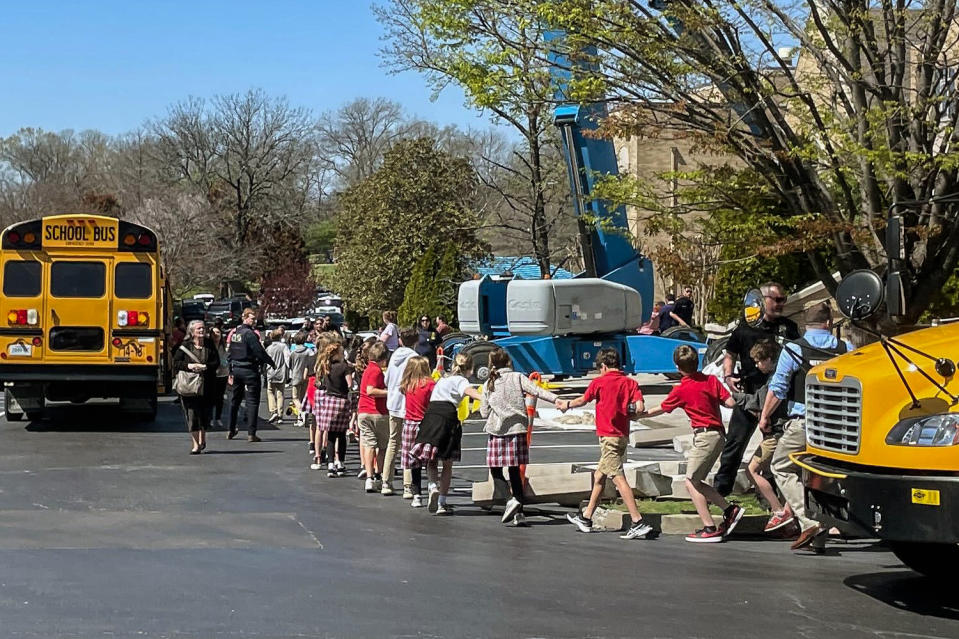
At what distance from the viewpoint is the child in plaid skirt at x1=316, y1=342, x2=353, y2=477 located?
1470 cm

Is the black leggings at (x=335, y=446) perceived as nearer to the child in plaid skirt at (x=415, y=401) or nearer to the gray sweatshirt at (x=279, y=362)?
the child in plaid skirt at (x=415, y=401)

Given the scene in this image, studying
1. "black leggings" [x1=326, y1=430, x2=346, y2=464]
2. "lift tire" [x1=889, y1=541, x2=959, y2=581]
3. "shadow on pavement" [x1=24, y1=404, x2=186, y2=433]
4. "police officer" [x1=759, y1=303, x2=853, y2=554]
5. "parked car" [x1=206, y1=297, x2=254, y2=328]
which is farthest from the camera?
"parked car" [x1=206, y1=297, x2=254, y2=328]

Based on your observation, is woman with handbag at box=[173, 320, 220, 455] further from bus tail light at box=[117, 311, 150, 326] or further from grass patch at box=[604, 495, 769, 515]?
grass patch at box=[604, 495, 769, 515]

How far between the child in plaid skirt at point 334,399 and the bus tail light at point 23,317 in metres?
6.67

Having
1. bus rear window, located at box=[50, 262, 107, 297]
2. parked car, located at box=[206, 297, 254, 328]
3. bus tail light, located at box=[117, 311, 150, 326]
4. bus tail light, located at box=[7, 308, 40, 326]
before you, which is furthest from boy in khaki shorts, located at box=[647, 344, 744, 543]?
parked car, located at box=[206, 297, 254, 328]

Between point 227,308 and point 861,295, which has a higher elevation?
point 227,308

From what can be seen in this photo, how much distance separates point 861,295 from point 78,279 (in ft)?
48.3

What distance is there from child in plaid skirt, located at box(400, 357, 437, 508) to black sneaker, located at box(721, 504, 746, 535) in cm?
318

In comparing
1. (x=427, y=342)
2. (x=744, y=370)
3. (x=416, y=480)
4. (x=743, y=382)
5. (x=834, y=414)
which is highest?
(x=427, y=342)

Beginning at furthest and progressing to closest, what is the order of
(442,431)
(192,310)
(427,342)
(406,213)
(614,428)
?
(192,310)
(406,213)
(427,342)
(442,431)
(614,428)

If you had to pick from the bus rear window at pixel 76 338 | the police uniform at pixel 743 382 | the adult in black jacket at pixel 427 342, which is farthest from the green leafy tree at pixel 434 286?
the police uniform at pixel 743 382

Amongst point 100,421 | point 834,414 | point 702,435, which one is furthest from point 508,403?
point 100,421

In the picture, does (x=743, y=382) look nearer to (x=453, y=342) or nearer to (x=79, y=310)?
(x=79, y=310)

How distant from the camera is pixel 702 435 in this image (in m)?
10.7
